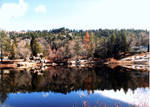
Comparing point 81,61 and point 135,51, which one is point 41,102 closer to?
point 81,61

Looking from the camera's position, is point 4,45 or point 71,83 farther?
point 4,45

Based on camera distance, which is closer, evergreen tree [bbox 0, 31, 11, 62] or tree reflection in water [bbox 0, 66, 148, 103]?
Answer: tree reflection in water [bbox 0, 66, 148, 103]

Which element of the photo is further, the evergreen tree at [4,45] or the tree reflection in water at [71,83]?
the evergreen tree at [4,45]

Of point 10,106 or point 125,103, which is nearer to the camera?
point 125,103

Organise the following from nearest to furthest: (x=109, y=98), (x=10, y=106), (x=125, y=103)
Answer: (x=125, y=103) < (x=10, y=106) < (x=109, y=98)

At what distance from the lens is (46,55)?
6688 centimetres

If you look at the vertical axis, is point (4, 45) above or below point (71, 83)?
above

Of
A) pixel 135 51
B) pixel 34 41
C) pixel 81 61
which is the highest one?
pixel 34 41

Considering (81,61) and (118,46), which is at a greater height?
(118,46)

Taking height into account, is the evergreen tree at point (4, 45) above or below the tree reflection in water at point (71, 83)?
above


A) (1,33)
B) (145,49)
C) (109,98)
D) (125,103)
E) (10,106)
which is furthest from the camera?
(1,33)

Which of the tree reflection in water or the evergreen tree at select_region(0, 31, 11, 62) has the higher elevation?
the evergreen tree at select_region(0, 31, 11, 62)

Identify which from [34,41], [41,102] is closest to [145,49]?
[34,41]

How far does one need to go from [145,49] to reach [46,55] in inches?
1648
